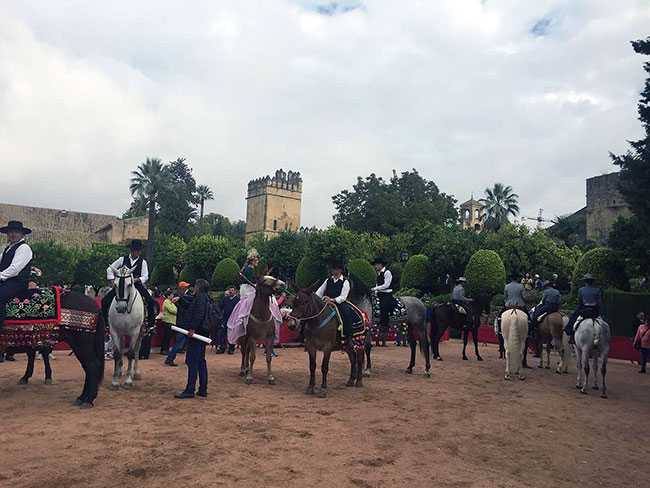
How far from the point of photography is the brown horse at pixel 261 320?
956 centimetres

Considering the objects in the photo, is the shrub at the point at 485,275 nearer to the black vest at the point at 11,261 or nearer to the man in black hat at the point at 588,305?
the man in black hat at the point at 588,305

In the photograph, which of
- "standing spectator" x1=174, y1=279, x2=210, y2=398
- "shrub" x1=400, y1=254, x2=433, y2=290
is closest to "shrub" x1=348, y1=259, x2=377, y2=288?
"shrub" x1=400, y1=254, x2=433, y2=290

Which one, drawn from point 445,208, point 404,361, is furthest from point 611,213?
point 404,361

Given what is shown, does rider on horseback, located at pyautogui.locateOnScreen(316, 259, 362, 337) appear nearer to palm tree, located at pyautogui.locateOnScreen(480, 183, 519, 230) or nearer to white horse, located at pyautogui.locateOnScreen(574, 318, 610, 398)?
white horse, located at pyautogui.locateOnScreen(574, 318, 610, 398)

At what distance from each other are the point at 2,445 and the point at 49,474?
1218 mm

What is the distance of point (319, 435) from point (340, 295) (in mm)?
3691

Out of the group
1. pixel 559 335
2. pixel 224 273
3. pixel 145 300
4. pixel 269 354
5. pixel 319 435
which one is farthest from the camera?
pixel 224 273

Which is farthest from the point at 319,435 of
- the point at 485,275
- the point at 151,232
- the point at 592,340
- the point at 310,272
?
the point at 151,232

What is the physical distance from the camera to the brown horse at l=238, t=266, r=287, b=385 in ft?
31.4

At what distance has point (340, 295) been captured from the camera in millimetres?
9664

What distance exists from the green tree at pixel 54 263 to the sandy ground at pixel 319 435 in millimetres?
38075

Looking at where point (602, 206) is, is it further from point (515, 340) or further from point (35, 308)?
point (35, 308)

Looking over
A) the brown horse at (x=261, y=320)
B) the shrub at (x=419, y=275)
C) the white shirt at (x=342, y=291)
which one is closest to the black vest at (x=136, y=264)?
the brown horse at (x=261, y=320)

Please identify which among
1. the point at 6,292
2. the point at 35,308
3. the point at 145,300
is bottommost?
the point at 35,308
